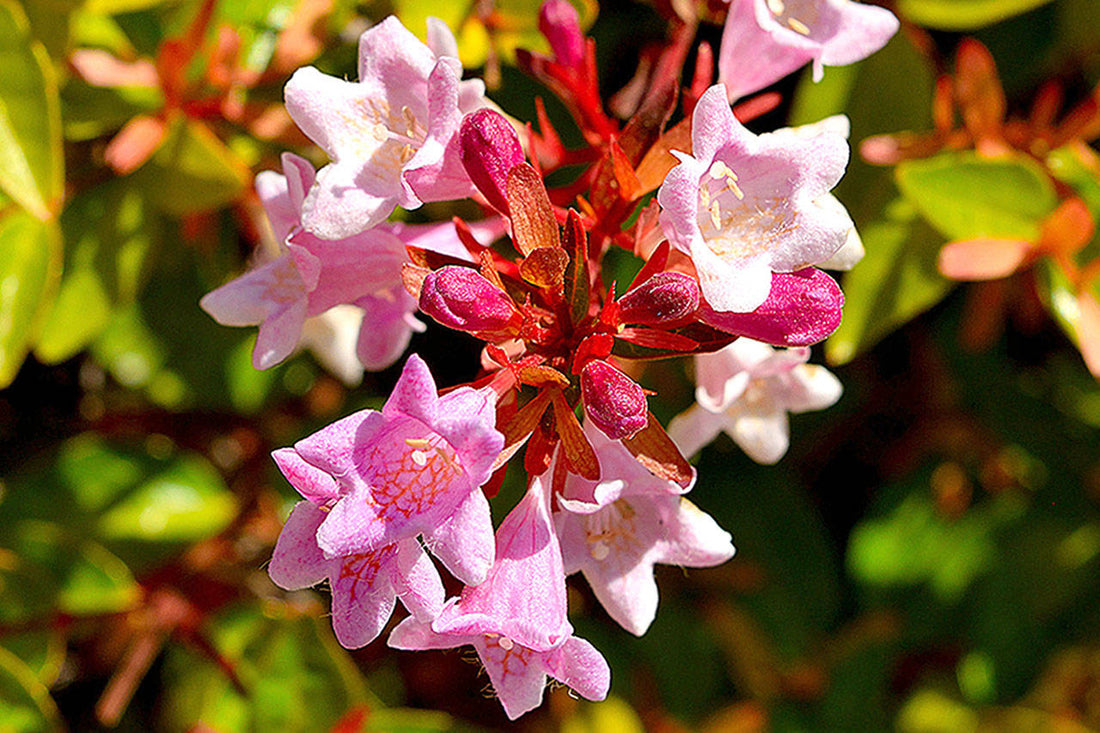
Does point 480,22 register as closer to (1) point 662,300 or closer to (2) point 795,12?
(2) point 795,12

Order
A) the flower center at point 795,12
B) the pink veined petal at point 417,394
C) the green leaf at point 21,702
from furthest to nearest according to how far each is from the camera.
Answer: the green leaf at point 21,702 → the flower center at point 795,12 → the pink veined petal at point 417,394

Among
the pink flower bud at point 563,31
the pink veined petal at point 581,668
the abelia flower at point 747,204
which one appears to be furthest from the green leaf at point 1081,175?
the pink veined petal at point 581,668

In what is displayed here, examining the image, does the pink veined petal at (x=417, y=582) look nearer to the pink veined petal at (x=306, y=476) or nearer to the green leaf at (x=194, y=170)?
the pink veined petal at (x=306, y=476)

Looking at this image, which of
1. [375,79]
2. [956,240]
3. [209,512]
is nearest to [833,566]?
[956,240]

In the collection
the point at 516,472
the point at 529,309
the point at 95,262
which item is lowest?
the point at 516,472

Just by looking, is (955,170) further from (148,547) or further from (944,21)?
(148,547)

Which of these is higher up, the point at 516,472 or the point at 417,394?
the point at 417,394

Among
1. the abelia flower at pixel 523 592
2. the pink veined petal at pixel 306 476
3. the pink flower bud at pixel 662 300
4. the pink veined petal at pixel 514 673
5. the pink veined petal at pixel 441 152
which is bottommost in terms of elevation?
the pink veined petal at pixel 514 673

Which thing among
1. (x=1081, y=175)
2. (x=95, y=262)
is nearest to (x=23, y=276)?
(x=95, y=262)
